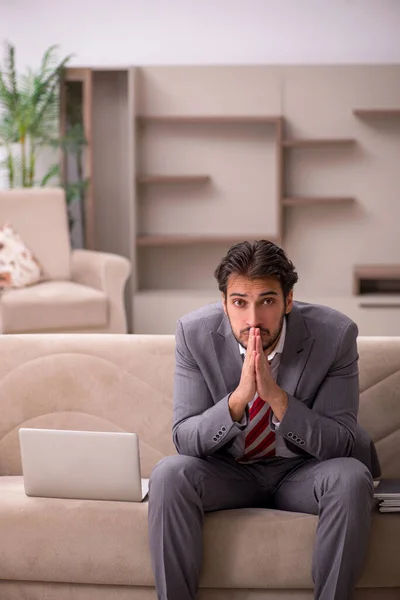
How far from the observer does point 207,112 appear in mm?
6254

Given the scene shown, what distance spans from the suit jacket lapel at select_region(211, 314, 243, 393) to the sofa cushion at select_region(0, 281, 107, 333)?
2644mm

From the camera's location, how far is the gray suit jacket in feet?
7.08

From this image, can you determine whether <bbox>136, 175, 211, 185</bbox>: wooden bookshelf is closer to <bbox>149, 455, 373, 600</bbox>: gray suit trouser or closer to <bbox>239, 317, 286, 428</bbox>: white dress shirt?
<bbox>239, 317, 286, 428</bbox>: white dress shirt

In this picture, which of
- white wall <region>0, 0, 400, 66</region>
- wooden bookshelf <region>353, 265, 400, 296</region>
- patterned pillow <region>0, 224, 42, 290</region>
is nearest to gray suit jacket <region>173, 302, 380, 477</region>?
patterned pillow <region>0, 224, 42, 290</region>

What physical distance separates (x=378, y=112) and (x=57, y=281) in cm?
233

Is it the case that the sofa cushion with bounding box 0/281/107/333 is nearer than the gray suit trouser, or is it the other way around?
the gray suit trouser

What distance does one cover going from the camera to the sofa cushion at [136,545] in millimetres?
2129

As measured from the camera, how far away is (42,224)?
5344 millimetres

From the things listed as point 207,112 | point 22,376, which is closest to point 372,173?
point 207,112

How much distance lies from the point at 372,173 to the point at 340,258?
586 millimetres

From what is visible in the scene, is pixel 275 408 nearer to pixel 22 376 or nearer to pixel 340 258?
pixel 22 376

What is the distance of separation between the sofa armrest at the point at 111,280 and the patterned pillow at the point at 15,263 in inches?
10.9

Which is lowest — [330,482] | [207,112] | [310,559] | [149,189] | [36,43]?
[310,559]

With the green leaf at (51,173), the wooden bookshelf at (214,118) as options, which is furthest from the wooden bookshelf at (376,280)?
the green leaf at (51,173)
